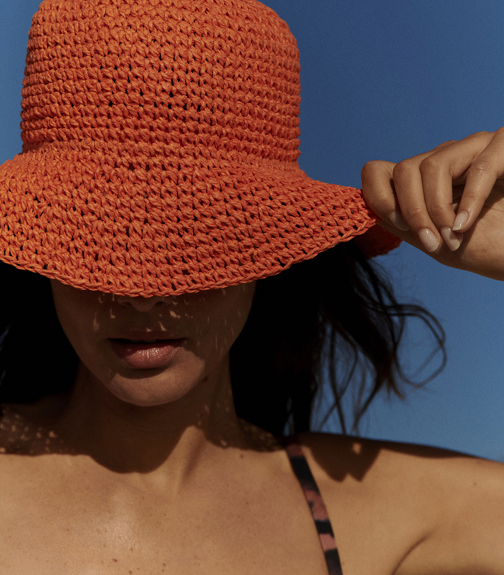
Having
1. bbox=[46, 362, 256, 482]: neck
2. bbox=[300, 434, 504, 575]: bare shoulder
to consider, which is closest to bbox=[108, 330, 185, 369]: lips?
bbox=[46, 362, 256, 482]: neck

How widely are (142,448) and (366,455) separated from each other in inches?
16.0

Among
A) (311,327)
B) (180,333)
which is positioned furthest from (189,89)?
(311,327)

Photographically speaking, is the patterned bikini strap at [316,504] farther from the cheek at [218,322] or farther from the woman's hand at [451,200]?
the woman's hand at [451,200]

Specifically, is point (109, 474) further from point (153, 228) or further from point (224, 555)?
point (153, 228)

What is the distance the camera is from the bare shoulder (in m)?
1.13

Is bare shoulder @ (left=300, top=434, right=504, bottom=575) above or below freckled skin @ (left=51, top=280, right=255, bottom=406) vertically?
below

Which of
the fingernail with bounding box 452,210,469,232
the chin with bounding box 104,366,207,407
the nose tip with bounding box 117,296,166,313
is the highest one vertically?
the fingernail with bounding box 452,210,469,232

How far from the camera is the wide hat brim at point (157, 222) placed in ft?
2.62

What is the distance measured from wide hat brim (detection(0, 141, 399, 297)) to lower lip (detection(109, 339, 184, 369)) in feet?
0.36

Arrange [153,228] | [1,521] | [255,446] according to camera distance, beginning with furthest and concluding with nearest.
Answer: [255,446] < [1,521] < [153,228]

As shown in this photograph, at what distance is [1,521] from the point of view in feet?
3.15

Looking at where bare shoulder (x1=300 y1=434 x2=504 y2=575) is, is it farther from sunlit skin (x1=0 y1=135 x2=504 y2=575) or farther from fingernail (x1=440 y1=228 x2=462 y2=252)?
fingernail (x1=440 y1=228 x2=462 y2=252)

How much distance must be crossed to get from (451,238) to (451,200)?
0.04m

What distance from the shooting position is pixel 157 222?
2.64 ft
